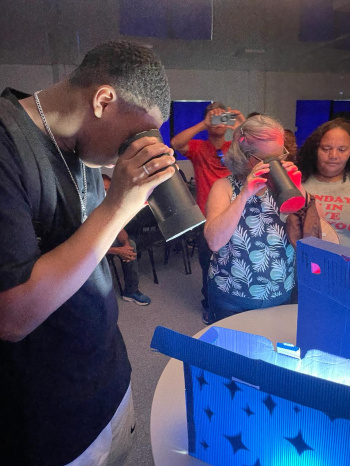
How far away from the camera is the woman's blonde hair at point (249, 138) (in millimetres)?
1185

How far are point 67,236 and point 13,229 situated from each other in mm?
156

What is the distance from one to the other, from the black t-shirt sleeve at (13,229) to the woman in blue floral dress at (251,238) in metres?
0.81

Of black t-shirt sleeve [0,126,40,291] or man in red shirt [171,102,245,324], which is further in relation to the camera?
man in red shirt [171,102,245,324]

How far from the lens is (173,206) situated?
0.61 meters

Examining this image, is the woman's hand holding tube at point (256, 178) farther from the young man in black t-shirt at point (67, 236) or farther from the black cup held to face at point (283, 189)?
the young man in black t-shirt at point (67, 236)

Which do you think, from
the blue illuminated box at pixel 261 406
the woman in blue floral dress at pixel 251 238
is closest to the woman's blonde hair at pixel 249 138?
the woman in blue floral dress at pixel 251 238

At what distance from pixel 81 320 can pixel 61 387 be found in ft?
0.43

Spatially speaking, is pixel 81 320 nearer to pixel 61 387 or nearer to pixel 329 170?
pixel 61 387

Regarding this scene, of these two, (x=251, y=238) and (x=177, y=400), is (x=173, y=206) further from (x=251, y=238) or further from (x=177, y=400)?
(x=251, y=238)

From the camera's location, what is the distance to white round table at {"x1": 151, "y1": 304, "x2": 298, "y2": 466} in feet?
2.07

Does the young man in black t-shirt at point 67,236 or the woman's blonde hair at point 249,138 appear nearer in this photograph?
the young man in black t-shirt at point 67,236

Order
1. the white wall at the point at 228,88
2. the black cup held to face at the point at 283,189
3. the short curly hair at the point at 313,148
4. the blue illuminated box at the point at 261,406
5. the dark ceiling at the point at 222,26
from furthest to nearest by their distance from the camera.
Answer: the white wall at the point at 228,88
the dark ceiling at the point at 222,26
the short curly hair at the point at 313,148
the black cup held to face at the point at 283,189
the blue illuminated box at the point at 261,406

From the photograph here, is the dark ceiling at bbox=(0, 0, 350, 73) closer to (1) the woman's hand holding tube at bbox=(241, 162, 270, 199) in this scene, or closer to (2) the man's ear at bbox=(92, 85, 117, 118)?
(1) the woman's hand holding tube at bbox=(241, 162, 270, 199)

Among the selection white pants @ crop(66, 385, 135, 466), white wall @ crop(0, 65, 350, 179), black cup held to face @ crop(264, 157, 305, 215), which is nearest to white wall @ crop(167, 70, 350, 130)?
white wall @ crop(0, 65, 350, 179)
